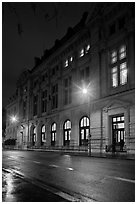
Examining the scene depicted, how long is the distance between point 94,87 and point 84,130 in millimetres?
7061

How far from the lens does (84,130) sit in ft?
120

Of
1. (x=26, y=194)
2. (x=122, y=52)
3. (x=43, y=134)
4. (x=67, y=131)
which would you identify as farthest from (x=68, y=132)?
(x=26, y=194)

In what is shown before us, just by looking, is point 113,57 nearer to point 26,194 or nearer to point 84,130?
point 84,130

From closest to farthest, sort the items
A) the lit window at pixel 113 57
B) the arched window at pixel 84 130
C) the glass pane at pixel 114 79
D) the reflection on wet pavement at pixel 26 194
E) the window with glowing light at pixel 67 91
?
the reflection on wet pavement at pixel 26 194 < the glass pane at pixel 114 79 < the lit window at pixel 113 57 < the arched window at pixel 84 130 < the window with glowing light at pixel 67 91

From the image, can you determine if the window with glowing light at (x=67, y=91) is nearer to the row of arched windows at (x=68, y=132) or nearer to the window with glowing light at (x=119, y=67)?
the row of arched windows at (x=68, y=132)

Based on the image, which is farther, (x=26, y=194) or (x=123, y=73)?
(x=123, y=73)

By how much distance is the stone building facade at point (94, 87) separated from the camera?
28.6 m

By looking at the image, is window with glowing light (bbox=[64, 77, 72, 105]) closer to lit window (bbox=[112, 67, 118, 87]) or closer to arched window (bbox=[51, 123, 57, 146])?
arched window (bbox=[51, 123, 57, 146])

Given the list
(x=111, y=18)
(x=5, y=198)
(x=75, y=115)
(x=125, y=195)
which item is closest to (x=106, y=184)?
(x=125, y=195)

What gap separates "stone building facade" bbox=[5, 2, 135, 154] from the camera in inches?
1126

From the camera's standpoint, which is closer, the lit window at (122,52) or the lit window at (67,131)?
the lit window at (122,52)

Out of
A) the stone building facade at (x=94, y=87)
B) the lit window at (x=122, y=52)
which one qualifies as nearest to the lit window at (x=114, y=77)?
the stone building facade at (x=94, y=87)

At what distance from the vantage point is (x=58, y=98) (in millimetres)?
45375

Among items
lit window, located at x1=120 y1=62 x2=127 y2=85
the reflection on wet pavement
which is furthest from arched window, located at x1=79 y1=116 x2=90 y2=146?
the reflection on wet pavement
